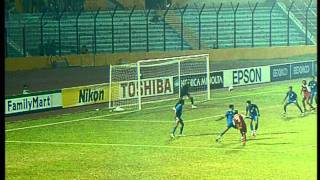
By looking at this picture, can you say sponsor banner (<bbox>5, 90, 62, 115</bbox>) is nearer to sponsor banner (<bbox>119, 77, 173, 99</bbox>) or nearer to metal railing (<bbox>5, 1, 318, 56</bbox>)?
metal railing (<bbox>5, 1, 318, 56</bbox>)

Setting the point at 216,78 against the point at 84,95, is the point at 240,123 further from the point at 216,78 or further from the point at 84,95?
the point at 84,95

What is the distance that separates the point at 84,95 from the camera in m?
4.01

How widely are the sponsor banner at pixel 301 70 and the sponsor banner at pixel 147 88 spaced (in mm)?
589

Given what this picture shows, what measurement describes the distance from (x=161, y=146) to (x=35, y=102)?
621 mm

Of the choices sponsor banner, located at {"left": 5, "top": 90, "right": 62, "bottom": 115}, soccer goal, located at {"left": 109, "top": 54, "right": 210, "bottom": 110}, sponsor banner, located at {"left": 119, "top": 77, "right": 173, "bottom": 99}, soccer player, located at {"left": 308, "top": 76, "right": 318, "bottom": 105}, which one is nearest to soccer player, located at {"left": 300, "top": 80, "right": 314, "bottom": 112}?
soccer player, located at {"left": 308, "top": 76, "right": 318, "bottom": 105}

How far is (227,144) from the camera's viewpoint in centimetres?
394

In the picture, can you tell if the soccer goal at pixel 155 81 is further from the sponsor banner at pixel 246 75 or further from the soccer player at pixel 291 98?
the soccer player at pixel 291 98

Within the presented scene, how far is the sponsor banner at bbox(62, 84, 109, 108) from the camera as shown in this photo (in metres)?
3.96

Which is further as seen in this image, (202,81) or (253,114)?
(202,81)

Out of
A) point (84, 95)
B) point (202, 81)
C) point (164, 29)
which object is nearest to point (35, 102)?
point (84, 95)

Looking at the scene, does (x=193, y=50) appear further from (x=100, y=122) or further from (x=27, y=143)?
(x=27, y=143)

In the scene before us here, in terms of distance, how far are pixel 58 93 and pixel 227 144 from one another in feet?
2.65

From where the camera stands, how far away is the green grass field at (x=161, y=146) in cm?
377

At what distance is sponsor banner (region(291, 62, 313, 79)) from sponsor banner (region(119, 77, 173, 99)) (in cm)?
59
